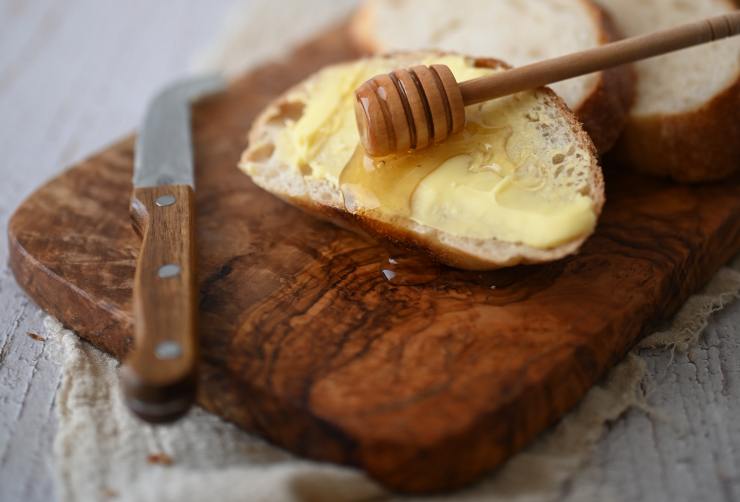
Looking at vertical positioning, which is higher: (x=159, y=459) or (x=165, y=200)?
(x=165, y=200)

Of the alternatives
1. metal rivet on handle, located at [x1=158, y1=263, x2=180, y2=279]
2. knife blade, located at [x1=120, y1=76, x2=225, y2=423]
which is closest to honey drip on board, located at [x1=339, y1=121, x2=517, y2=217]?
knife blade, located at [x1=120, y1=76, x2=225, y2=423]

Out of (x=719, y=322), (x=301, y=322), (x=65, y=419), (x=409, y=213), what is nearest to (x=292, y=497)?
(x=301, y=322)

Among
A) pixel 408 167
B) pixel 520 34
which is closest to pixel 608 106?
pixel 520 34

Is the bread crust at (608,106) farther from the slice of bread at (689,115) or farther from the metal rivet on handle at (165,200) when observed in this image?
the metal rivet on handle at (165,200)

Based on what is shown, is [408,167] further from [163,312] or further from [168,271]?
[163,312]

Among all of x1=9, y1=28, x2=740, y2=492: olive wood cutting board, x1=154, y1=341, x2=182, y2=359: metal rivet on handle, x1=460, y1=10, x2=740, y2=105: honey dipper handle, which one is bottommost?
x1=9, y1=28, x2=740, y2=492: olive wood cutting board

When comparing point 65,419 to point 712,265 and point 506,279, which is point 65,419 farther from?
point 712,265

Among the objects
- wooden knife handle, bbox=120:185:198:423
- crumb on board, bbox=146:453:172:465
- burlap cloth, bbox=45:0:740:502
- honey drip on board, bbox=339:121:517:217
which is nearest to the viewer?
wooden knife handle, bbox=120:185:198:423

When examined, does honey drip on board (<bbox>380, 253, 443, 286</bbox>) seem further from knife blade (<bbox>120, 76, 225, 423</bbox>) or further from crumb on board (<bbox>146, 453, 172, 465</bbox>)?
crumb on board (<bbox>146, 453, 172, 465</bbox>)
